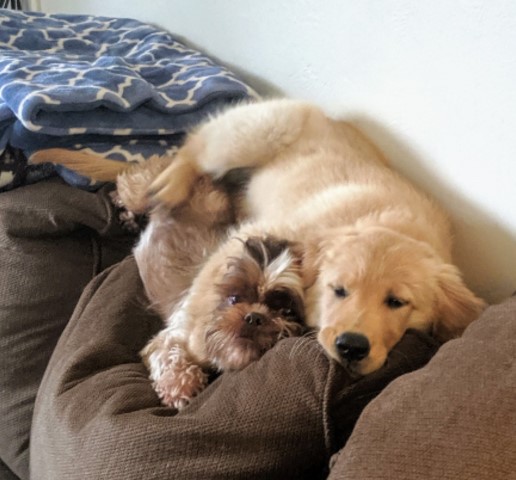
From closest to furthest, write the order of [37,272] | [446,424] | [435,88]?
[446,424], [435,88], [37,272]

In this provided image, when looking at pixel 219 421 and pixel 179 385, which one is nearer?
pixel 219 421

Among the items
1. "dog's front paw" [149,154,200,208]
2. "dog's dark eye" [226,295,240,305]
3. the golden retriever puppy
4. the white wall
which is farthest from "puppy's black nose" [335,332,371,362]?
"dog's front paw" [149,154,200,208]

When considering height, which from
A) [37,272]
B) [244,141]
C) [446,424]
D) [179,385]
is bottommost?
[37,272]

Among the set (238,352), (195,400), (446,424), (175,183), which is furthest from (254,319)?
(175,183)

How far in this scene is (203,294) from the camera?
4.10 feet

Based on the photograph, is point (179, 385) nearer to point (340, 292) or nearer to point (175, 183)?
point (340, 292)

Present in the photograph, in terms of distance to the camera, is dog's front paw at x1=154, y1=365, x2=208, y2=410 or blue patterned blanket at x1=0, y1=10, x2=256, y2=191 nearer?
dog's front paw at x1=154, y1=365, x2=208, y2=410

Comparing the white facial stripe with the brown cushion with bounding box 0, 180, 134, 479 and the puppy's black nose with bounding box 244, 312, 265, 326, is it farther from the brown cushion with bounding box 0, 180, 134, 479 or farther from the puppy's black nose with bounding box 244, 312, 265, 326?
the brown cushion with bounding box 0, 180, 134, 479

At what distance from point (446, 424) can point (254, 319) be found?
0.44 m

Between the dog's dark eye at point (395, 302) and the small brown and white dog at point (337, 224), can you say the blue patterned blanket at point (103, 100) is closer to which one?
the small brown and white dog at point (337, 224)

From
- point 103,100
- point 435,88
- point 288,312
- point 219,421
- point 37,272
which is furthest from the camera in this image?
point 103,100

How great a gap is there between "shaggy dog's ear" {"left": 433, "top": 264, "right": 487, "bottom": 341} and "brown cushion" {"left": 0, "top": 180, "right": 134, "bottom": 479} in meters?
0.80

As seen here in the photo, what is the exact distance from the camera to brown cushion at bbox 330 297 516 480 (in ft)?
2.32

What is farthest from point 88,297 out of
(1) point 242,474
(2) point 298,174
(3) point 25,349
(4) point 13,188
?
(1) point 242,474
